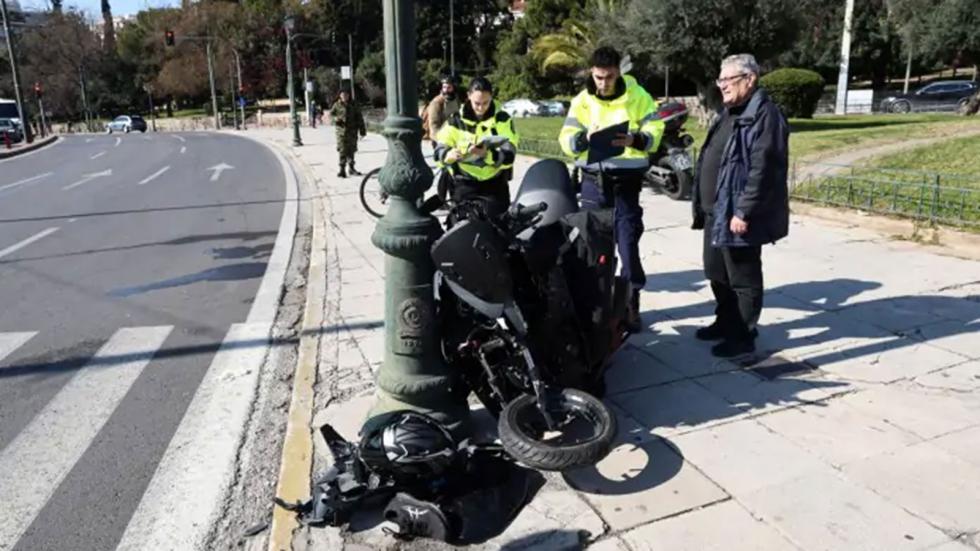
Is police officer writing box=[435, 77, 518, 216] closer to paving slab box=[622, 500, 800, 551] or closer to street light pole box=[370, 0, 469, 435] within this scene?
street light pole box=[370, 0, 469, 435]

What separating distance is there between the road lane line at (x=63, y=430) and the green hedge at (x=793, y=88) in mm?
20684

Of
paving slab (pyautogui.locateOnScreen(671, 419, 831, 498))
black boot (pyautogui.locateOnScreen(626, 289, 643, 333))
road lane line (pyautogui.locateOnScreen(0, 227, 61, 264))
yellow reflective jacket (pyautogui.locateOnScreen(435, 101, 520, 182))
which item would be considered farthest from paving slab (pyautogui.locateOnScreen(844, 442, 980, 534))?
road lane line (pyautogui.locateOnScreen(0, 227, 61, 264))

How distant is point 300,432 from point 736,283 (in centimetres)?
279

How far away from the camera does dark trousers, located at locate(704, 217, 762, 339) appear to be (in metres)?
4.58

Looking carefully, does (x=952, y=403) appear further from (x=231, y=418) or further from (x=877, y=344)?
(x=231, y=418)

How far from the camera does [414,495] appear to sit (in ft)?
10.3

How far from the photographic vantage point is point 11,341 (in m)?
5.88

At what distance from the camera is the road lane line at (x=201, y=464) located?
3.31 metres

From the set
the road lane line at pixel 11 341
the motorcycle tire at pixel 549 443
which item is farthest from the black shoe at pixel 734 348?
the road lane line at pixel 11 341

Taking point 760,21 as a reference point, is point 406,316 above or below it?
below

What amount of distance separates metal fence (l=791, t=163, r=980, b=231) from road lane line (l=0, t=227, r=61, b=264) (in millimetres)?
10005

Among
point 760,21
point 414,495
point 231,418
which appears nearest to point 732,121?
point 414,495

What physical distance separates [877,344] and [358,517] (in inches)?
143

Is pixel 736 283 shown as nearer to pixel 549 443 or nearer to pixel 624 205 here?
pixel 624 205
